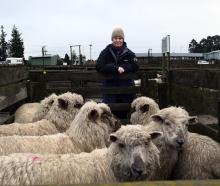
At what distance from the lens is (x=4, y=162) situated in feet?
14.3

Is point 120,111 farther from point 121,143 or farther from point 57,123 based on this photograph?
point 121,143

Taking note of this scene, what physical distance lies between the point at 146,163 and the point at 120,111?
3967 millimetres

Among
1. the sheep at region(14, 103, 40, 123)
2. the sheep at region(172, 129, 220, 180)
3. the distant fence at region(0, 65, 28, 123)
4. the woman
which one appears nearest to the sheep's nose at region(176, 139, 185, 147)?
the sheep at region(172, 129, 220, 180)

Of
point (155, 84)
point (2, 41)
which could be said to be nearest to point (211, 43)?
point (2, 41)

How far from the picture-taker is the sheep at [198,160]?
208 inches

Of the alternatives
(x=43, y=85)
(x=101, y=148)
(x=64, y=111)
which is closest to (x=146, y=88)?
(x=43, y=85)

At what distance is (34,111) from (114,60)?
1.73 m

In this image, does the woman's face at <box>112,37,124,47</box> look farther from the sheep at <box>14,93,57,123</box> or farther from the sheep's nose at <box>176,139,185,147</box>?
the sheep's nose at <box>176,139,185,147</box>

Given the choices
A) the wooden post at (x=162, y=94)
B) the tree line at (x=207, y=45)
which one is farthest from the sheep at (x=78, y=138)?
the tree line at (x=207, y=45)

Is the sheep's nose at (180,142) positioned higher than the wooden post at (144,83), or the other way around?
the wooden post at (144,83)

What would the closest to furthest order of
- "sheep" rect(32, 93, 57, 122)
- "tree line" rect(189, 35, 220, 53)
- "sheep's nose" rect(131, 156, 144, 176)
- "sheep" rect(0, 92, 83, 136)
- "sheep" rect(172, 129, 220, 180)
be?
"sheep's nose" rect(131, 156, 144, 176) → "sheep" rect(172, 129, 220, 180) → "sheep" rect(0, 92, 83, 136) → "sheep" rect(32, 93, 57, 122) → "tree line" rect(189, 35, 220, 53)

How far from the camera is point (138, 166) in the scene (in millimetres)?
4258

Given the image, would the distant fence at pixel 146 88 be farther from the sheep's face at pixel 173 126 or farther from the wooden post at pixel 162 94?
the sheep's face at pixel 173 126

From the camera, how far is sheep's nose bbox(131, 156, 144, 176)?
4.26 m
